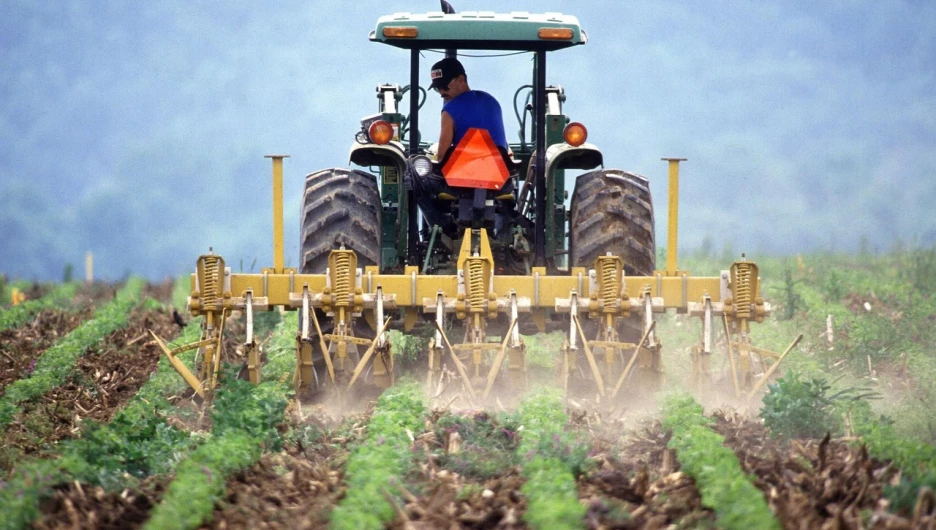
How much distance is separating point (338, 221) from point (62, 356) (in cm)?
317

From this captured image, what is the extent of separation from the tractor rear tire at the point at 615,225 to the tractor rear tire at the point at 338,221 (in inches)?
58.6

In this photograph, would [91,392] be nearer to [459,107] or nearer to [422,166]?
[422,166]

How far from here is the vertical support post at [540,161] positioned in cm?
962

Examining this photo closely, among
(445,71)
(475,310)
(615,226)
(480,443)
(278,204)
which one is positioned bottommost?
(480,443)

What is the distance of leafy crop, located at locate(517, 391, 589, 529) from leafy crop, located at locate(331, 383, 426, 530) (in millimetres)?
612

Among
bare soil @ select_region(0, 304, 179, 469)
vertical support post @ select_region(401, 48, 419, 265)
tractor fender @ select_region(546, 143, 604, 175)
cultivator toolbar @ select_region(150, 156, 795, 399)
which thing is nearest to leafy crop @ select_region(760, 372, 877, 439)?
cultivator toolbar @ select_region(150, 156, 795, 399)

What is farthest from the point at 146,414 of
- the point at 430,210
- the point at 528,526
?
the point at 528,526

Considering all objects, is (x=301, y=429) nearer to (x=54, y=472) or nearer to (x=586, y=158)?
(x=54, y=472)

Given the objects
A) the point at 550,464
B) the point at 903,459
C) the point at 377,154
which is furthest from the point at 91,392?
the point at 903,459

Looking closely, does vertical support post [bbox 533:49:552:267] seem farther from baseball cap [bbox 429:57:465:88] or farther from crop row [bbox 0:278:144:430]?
crop row [bbox 0:278:144:430]

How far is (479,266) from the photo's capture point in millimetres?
8977

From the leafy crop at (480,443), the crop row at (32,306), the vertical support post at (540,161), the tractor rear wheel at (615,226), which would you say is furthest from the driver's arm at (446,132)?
the crop row at (32,306)

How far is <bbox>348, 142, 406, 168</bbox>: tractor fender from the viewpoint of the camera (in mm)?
9555

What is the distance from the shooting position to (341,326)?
29.1 feet
